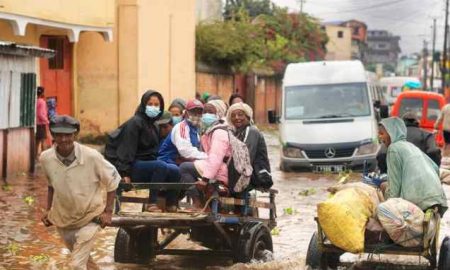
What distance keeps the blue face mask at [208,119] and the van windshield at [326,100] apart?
33.6ft

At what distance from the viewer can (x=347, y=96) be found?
1966 cm

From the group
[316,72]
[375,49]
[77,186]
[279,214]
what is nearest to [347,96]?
[316,72]

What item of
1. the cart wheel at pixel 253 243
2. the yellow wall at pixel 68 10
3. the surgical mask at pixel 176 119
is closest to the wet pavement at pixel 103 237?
the cart wheel at pixel 253 243

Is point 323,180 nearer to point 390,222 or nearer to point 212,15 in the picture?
point 390,222


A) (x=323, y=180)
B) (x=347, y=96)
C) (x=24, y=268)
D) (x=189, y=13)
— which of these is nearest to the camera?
(x=24, y=268)

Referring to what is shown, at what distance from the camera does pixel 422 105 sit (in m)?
28.0

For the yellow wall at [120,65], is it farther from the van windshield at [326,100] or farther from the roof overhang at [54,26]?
the van windshield at [326,100]

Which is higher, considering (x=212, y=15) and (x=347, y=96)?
(x=212, y=15)

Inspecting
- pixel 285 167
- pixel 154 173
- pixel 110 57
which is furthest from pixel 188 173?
pixel 110 57

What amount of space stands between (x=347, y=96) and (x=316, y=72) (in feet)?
3.04

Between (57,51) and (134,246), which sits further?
(57,51)

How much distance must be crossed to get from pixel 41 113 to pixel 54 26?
301cm

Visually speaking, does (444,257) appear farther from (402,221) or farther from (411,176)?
A: (411,176)

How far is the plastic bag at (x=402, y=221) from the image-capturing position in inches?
290
